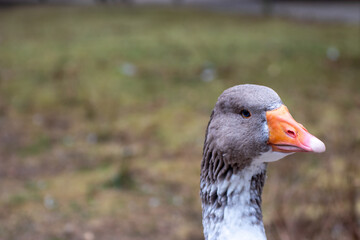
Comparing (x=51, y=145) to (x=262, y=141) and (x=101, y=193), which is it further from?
(x=262, y=141)

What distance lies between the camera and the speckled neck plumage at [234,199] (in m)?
2.09

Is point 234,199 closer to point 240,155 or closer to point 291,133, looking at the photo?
point 240,155

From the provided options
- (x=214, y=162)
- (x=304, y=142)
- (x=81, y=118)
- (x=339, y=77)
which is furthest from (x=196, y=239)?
(x=339, y=77)

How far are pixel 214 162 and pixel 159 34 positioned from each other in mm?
7042

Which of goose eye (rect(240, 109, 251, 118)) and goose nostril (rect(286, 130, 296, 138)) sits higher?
goose eye (rect(240, 109, 251, 118))

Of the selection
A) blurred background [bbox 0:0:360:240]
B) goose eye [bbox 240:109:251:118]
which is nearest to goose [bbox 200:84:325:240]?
goose eye [bbox 240:109:251:118]

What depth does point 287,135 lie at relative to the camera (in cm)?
194

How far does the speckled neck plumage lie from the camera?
2086 mm

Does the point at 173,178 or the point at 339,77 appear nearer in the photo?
the point at 173,178

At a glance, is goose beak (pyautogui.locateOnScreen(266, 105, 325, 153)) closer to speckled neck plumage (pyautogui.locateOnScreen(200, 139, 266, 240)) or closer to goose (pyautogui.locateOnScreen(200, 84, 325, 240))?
goose (pyautogui.locateOnScreen(200, 84, 325, 240))

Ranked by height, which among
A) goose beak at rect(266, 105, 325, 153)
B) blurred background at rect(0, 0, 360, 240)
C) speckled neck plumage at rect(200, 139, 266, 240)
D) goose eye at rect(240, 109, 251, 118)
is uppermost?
blurred background at rect(0, 0, 360, 240)

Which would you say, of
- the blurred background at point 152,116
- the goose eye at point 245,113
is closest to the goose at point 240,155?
the goose eye at point 245,113

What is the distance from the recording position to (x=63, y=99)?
258 inches

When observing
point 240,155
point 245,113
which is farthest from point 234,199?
point 245,113
